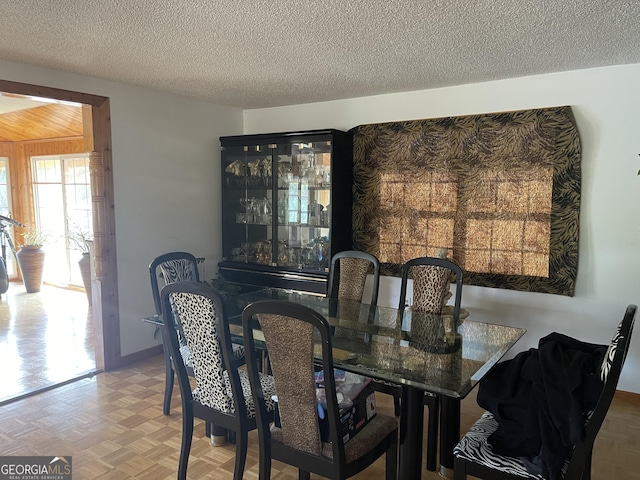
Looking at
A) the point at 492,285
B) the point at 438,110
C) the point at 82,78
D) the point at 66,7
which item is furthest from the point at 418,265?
the point at 82,78

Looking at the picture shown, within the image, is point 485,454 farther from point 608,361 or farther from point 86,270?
point 86,270

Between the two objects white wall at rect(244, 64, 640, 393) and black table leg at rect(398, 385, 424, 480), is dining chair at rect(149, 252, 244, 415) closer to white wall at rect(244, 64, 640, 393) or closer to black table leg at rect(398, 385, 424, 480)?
black table leg at rect(398, 385, 424, 480)

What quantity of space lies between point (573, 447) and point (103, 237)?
3424 millimetres

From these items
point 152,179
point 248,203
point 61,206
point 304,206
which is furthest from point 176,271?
point 61,206

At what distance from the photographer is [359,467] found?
1.90 m

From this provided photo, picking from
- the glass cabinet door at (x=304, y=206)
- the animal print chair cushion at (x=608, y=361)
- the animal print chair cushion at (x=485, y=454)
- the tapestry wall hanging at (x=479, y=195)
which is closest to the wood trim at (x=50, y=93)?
the glass cabinet door at (x=304, y=206)

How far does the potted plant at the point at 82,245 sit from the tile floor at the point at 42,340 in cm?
40

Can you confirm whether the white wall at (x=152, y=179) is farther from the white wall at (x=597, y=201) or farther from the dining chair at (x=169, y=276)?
the white wall at (x=597, y=201)

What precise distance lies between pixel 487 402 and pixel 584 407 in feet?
1.10

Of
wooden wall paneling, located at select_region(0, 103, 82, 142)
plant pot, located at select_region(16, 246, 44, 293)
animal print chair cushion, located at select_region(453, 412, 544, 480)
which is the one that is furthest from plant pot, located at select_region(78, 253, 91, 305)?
animal print chair cushion, located at select_region(453, 412, 544, 480)

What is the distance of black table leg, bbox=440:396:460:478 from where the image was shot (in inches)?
93.9

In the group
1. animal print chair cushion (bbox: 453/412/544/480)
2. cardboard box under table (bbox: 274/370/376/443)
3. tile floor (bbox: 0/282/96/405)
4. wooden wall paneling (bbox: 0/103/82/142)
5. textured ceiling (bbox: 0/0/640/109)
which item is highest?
wooden wall paneling (bbox: 0/103/82/142)

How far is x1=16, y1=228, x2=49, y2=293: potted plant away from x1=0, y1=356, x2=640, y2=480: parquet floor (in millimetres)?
3752

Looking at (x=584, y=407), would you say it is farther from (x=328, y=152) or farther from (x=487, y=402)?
(x=328, y=152)
